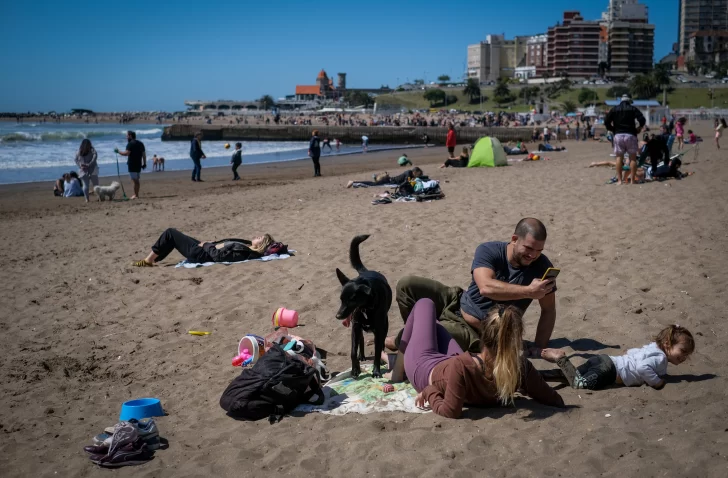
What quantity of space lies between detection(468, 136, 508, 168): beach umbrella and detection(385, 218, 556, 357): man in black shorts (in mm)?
14554

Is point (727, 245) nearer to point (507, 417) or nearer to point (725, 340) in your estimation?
point (725, 340)

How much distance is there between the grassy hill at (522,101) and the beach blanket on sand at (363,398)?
103841 millimetres

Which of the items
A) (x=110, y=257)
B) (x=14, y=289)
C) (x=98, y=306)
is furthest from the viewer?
(x=110, y=257)

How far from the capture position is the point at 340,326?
6102 mm

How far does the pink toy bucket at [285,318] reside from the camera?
586 centimetres

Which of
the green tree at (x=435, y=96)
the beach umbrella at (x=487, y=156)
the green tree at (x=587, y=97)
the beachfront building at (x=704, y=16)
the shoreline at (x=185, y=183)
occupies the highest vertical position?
the beachfront building at (x=704, y=16)

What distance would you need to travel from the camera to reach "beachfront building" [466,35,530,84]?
593 feet

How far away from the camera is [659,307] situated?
5.74m

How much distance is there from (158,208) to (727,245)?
10.7 metres

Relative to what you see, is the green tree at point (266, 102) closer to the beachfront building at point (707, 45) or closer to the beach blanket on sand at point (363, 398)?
the beachfront building at point (707, 45)

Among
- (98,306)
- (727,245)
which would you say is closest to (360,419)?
(98,306)

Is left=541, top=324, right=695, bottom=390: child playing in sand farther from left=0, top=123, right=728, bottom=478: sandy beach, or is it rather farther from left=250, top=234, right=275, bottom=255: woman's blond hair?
left=250, top=234, right=275, bottom=255: woman's blond hair

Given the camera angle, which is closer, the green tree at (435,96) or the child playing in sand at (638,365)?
the child playing in sand at (638,365)

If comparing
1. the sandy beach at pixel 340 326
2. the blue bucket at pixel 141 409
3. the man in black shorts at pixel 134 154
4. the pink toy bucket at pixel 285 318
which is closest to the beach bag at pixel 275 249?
the sandy beach at pixel 340 326
